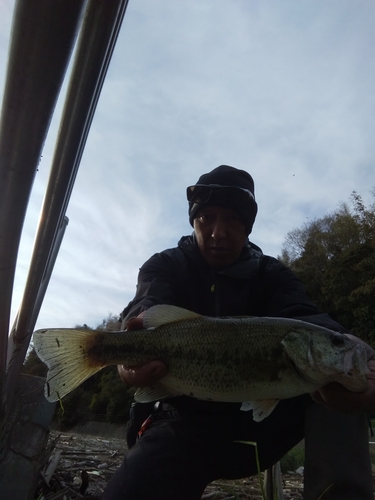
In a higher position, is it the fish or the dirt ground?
the fish

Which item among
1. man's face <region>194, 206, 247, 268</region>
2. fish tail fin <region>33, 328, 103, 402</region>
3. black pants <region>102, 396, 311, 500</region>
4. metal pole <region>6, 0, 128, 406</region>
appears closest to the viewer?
metal pole <region>6, 0, 128, 406</region>

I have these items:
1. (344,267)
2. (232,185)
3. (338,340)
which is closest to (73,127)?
(338,340)

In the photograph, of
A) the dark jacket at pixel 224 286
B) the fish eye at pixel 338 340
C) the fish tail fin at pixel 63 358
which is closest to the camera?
the fish eye at pixel 338 340

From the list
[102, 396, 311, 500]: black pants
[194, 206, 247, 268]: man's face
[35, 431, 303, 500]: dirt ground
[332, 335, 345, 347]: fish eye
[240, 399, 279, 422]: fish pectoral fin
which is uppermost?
[194, 206, 247, 268]: man's face

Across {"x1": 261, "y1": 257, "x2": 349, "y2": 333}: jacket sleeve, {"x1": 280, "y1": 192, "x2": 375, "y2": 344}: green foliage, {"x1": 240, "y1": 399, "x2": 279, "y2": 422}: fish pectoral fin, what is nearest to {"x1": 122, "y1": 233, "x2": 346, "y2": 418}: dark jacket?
{"x1": 261, "y1": 257, "x2": 349, "y2": 333}: jacket sleeve

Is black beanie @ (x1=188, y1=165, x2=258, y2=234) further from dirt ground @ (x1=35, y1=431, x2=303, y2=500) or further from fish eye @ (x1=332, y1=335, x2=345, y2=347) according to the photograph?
dirt ground @ (x1=35, y1=431, x2=303, y2=500)

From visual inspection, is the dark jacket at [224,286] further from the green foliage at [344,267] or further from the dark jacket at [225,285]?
the green foliage at [344,267]

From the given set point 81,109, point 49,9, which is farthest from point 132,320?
point 49,9

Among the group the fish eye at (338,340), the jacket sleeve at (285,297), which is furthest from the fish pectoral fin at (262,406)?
the jacket sleeve at (285,297)
